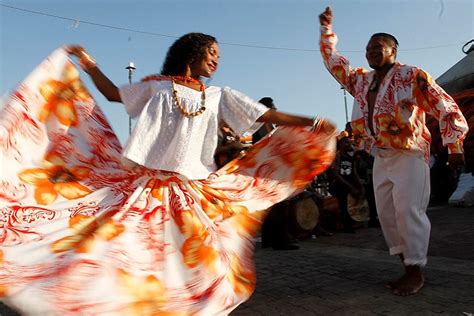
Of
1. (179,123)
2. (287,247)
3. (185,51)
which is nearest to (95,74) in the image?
(185,51)

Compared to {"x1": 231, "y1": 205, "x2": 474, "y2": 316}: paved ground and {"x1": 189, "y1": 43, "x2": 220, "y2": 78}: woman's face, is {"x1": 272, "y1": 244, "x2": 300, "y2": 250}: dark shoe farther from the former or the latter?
{"x1": 189, "y1": 43, "x2": 220, "y2": 78}: woman's face

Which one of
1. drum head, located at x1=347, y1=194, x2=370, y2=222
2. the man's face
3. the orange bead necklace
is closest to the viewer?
the orange bead necklace

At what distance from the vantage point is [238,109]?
2.40 m

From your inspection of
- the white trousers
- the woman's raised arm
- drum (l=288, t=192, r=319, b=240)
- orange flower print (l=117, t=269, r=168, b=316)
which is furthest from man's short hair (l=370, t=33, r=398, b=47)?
drum (l=288, t=192, r=319, b=240)

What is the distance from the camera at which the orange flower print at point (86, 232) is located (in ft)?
6.15

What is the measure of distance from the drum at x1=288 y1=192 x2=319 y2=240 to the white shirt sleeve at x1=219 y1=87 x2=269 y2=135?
3989mm

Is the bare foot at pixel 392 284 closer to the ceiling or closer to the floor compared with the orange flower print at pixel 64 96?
closer to the floor

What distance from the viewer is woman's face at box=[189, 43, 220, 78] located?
98.2 inches

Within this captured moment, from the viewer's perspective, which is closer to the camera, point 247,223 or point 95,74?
point 247,223

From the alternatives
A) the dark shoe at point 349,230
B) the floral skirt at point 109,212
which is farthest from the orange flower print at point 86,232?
the dark shoe at point 349,230

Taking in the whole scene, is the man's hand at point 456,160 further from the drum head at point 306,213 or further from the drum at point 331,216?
the drum at point 331,216

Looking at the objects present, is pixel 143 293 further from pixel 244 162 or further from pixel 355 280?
pixel 355 280

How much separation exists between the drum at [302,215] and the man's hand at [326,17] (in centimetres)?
306

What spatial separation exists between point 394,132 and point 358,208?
410cm
